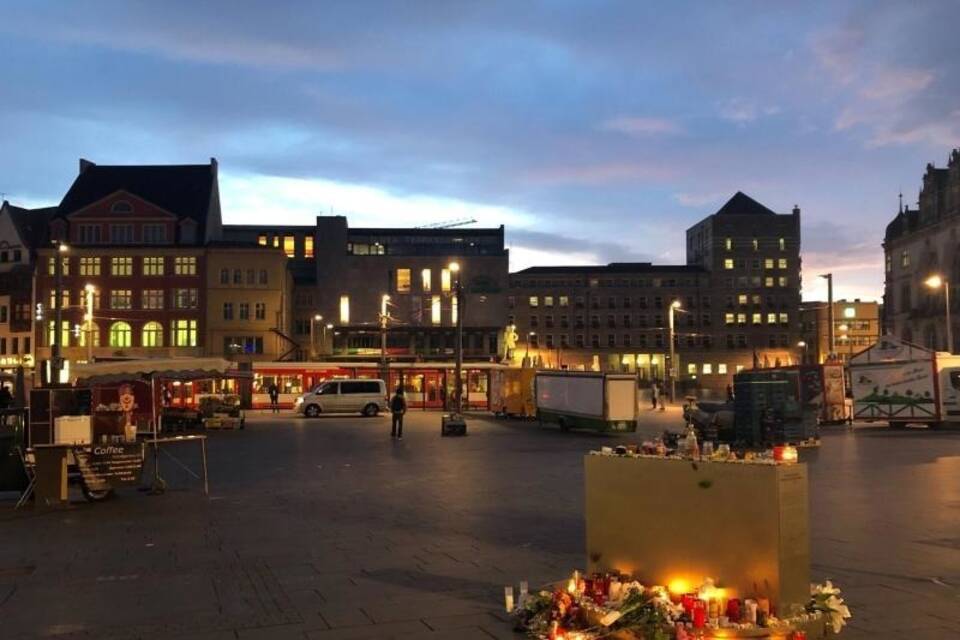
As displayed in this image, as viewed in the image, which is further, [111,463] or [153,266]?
[153,266]

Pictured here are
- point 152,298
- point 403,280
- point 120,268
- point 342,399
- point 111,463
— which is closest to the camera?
point 111,463

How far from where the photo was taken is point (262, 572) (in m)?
8.91

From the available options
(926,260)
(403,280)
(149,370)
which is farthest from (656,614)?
(926,260)

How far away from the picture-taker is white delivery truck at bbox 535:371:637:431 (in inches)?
1267

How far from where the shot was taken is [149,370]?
29.3m

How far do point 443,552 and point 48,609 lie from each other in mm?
4010

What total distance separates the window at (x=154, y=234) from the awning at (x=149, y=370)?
163 ft

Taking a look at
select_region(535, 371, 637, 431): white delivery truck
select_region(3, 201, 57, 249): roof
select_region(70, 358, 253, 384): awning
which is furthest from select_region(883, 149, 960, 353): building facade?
select_region(3, 201, 57, 249): roof

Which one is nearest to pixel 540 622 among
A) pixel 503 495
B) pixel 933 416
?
pixel 503 495

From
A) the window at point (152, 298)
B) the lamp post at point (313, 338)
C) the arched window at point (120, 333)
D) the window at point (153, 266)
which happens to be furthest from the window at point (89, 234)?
the lamp post at point (313, 338)

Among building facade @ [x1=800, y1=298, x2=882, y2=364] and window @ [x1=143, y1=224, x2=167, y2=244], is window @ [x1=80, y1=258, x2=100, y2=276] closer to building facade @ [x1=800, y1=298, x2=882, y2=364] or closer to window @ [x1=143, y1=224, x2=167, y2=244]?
window @ [x1=143, y1=224, x2=167, y2=244]

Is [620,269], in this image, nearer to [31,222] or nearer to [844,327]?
[844,327]

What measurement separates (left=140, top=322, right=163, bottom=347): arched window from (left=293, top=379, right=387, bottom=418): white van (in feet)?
110

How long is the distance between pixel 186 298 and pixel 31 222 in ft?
71.1
